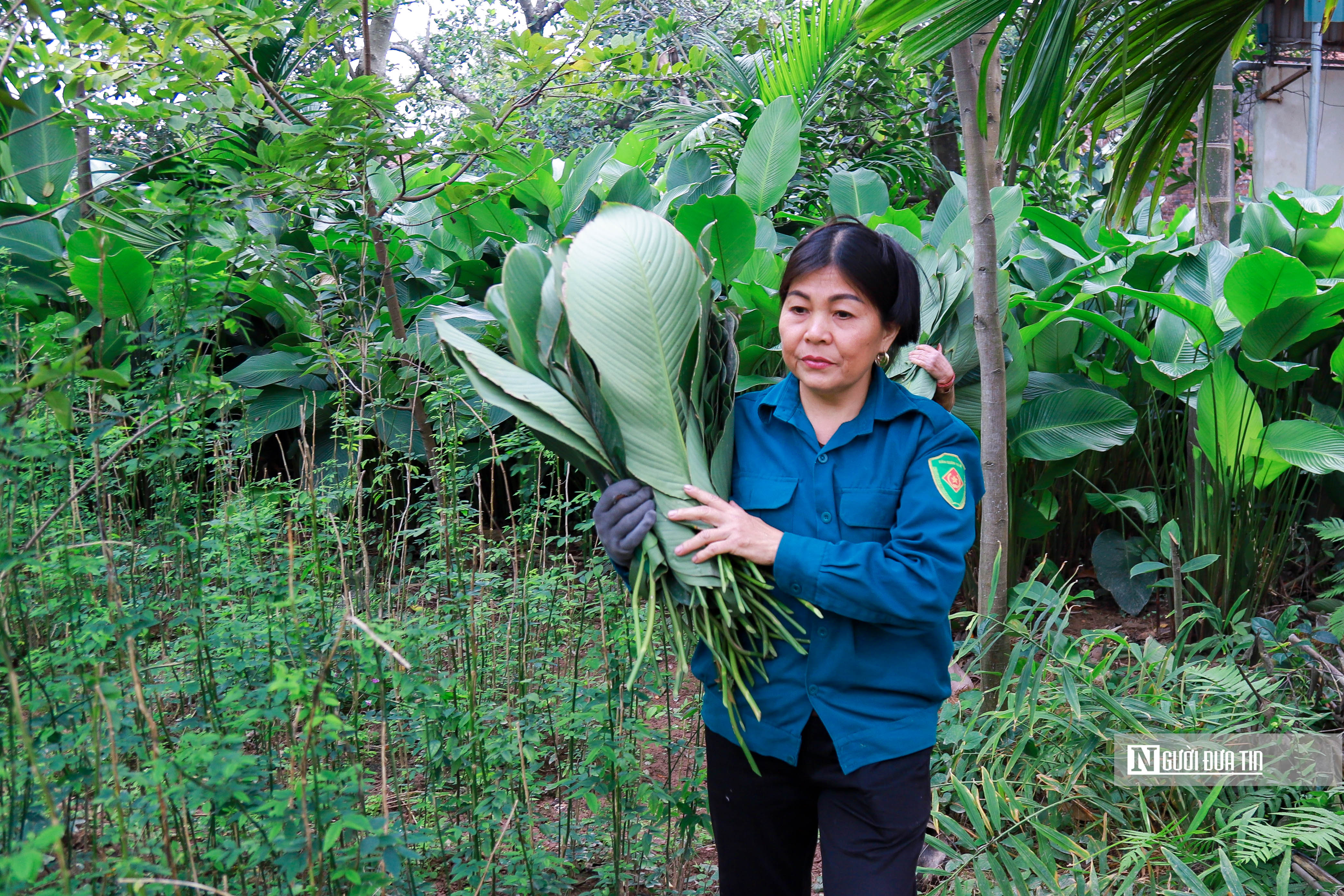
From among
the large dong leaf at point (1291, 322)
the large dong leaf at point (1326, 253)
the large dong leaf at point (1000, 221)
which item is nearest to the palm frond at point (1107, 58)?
the large dong leaf at point (1000, 221)

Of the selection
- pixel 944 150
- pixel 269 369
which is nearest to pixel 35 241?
pixel 269 369

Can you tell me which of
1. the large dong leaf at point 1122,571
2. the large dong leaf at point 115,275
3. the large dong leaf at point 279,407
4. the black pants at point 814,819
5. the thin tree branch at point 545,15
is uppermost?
the thin tree branch at point 545,15

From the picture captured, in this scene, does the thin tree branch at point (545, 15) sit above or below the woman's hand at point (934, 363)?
above

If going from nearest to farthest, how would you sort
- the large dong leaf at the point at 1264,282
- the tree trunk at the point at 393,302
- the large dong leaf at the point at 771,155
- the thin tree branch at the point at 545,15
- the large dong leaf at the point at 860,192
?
the tree trunk at the point at 393,302
the large dong leaf at the point at 1264,282
the large dong leaf at the point at 771,155
the large dong leaf at the point at 860,192
the thin tree branch at the point at 545,15

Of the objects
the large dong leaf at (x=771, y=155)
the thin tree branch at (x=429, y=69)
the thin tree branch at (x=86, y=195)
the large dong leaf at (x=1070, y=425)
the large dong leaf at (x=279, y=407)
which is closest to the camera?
the thin tree branch at (x=86, y=195)

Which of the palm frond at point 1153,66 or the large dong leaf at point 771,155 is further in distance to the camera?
the large dong leaf at point 771,155

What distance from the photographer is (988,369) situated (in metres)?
2.20

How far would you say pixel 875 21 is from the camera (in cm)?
187

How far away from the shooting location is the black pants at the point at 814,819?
124cm

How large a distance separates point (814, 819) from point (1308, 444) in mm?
2014

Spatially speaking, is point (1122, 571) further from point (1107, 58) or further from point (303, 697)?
point (303, 697)

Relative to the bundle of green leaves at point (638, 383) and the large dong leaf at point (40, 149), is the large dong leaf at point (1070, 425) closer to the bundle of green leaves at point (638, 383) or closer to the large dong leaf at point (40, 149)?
the bundle of green leaves at point (638, 383)

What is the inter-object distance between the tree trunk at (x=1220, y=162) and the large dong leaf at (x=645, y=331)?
7.27 feet

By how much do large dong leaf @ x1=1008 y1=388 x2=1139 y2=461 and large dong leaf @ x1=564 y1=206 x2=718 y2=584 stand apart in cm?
188
